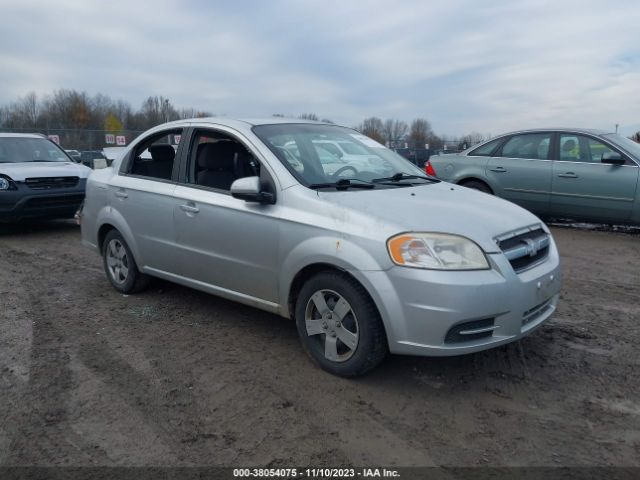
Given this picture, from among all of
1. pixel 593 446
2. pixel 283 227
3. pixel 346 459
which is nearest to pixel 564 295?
pixel 593 446

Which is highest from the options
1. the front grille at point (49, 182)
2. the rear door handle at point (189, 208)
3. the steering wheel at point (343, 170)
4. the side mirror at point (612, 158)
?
the side mirror at point (612, 158)

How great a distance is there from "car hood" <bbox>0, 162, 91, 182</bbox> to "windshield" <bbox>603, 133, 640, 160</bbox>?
8.60 m

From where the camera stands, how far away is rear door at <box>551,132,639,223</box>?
812 cm

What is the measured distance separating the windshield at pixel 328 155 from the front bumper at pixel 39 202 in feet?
19.8

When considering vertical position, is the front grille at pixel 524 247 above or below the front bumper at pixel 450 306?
above

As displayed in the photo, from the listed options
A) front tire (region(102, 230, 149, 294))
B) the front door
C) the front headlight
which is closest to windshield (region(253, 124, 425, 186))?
the front door

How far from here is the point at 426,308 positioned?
3211 mm

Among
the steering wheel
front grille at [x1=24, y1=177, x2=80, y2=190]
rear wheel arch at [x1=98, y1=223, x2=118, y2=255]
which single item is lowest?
rear wheel arch at [x1=98, y1=223, x2=118, y2=255]

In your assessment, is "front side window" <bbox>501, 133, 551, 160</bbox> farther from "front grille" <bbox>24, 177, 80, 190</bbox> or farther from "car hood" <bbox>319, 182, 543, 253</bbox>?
"front grille" <bbox>24, 177, 80, 190</bbox>

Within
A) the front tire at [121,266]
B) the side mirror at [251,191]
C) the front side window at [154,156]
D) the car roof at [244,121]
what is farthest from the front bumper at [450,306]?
the front tire at [121,266]

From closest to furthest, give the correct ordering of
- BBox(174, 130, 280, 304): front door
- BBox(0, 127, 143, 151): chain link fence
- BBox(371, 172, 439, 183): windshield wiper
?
BBox(174, 130, 280, 304): front door → BBox(371, 172, 439, 183): windshield wiper → BBox(0, 127, 143, 151): chain link fence

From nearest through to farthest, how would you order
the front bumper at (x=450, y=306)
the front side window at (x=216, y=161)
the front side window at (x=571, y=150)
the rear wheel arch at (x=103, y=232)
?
the front bumper at (x=450, y=306) → the front side window at (x=216, y=161) → the rear wheel arch at (x=103, y=232) → the front side window at (x=571, y=150)

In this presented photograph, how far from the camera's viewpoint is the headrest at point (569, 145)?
343 inches

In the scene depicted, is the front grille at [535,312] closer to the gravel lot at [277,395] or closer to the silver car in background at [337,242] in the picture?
the silver car in background at [337,242]
